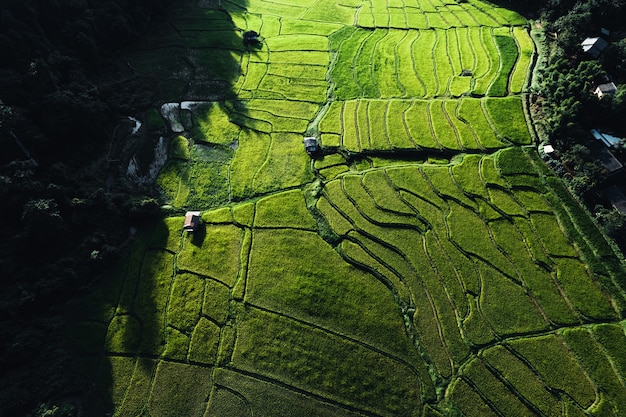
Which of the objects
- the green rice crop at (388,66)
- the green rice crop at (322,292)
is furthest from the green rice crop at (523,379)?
the green rice crop at (388,66)

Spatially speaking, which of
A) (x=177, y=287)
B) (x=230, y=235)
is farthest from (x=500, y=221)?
(x=177, y=287)

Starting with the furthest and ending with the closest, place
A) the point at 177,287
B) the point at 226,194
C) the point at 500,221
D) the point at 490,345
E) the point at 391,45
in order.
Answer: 1. the point at 391,45
2. the point at 226,194
3. the point at 500,221
4. the point at 177,287
5. the point at 490,345

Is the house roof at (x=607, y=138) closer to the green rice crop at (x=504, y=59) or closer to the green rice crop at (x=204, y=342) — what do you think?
the green rice crop at (x=504, y=59)

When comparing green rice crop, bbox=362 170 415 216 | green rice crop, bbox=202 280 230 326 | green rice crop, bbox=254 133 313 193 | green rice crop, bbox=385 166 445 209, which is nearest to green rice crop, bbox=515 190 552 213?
green rice crop, bbox=385 166 445 209

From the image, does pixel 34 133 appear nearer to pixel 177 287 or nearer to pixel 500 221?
pixel 177 287

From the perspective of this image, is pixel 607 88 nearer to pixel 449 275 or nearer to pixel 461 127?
pixel 461 127

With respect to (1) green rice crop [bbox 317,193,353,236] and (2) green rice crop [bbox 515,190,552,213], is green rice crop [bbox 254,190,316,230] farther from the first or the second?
(2) green rice crop [bbox 515,190,552,213]
